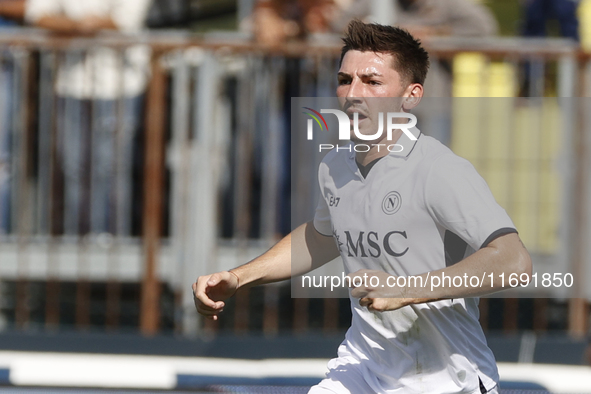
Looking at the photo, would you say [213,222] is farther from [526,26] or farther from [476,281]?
[476,281]

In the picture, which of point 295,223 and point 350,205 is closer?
point 350,205

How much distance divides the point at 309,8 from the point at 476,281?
11.6 feet

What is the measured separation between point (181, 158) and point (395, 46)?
3124 mm

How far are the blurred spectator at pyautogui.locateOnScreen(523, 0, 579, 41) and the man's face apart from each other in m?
3.71

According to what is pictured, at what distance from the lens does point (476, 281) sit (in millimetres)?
1926

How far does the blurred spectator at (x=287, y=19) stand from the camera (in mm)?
5090

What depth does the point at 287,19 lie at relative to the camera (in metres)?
5.12

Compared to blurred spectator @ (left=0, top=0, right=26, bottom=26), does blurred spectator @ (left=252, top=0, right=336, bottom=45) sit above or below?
below

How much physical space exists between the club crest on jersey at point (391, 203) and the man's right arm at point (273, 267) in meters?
0.41

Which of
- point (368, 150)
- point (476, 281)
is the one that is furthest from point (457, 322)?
point (368, 150)

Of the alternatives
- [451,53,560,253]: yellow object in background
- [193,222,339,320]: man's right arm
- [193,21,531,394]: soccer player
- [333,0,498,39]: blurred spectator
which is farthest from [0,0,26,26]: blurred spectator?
[193,21,531,394]: soccer player

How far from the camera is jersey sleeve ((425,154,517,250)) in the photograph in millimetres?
2033

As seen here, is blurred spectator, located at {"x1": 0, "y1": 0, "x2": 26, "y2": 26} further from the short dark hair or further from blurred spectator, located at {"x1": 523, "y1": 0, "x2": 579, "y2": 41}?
the short dark hair

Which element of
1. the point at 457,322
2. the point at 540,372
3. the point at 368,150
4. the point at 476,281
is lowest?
the point at 540,372
